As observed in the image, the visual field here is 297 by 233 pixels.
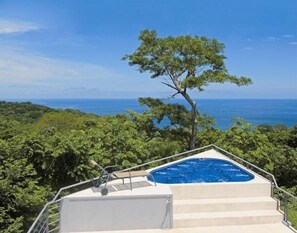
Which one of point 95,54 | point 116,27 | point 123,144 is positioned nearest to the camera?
point 123,144

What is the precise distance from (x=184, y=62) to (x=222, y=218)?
35.1ft

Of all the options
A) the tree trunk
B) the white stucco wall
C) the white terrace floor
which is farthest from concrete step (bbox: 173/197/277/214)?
the tree trunk

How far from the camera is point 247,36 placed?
28.9 metres

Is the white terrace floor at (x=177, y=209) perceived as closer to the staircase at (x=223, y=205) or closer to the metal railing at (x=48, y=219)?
the staircase at (x=223, y=205)

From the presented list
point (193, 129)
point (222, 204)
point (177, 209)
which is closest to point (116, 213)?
point (177, 209)

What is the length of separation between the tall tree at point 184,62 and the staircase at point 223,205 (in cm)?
872

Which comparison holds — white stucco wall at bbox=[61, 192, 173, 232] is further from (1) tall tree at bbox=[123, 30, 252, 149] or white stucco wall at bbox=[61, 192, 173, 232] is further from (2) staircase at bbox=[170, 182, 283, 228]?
(1) tall tree at bbox=[123, 30, 252, 149]

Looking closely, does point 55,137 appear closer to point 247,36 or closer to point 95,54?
point 247,36

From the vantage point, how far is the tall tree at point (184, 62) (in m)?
17.5

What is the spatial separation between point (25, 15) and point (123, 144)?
32.5 ft

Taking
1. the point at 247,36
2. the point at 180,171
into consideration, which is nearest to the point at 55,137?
the point at 180,171

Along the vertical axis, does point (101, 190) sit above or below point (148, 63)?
below

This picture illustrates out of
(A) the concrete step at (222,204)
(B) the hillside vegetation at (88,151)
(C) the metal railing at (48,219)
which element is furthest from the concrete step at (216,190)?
(B) the hillside vegetation at (88,151)

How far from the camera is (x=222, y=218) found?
8445mm
